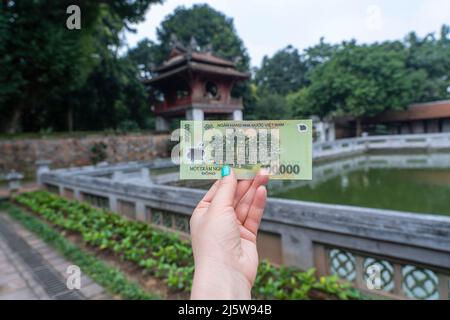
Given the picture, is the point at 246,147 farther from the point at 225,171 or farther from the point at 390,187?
the point at 390,187

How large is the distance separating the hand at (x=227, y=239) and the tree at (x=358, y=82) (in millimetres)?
2597

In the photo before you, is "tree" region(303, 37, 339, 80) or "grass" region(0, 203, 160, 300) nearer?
"grass" region(0, 203, 160, 300)

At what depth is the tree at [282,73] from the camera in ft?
12.2

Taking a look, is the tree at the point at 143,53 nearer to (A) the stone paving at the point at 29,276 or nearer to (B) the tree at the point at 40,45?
(B) the tree at the point at 40,45

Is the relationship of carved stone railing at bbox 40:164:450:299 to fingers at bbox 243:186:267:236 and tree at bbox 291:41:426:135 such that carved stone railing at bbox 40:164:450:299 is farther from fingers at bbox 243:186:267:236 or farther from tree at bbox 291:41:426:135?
tree at bbox 291:41:426:135

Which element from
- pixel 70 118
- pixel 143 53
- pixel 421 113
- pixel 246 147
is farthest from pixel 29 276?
pixel 143 53

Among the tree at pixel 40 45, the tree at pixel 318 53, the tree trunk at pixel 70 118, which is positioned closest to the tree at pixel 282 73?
the tree at pixel 318 53

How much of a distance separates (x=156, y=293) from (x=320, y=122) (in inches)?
106

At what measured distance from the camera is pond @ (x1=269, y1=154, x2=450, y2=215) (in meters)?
2.34

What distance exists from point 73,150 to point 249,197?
12268 millimetres

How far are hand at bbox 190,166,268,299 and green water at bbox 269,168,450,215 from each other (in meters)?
1.49

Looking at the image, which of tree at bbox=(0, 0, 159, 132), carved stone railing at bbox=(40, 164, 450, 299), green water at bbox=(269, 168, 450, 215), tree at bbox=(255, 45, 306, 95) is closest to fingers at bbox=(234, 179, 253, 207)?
carved stone railing at bbox=(40, 164, 450, 299)

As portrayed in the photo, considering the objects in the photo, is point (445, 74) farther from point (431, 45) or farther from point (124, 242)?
point (124, 242)

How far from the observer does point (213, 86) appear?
8.82m
